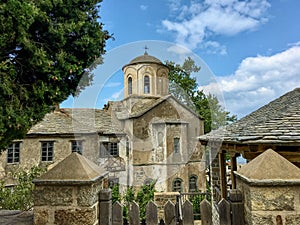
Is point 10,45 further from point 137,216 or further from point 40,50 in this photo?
point 137,216

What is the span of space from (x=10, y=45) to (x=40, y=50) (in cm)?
56

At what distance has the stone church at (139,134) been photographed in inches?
544

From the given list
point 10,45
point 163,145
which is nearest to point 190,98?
point 163,145

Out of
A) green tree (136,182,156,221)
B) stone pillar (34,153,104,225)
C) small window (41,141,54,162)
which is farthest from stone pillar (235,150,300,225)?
small window (41,141,54,162)

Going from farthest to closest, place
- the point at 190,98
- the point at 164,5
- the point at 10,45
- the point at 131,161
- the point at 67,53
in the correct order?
the point at 190,98 < the point at 131,161 < the point at 164,5 < the point at 67,53 < the point at 10,45

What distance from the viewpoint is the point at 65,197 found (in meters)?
1.64

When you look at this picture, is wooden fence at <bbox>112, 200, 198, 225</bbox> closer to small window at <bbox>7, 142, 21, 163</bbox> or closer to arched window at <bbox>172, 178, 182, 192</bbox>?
small window at <bbox>7, 142, 21, 163</bbox>

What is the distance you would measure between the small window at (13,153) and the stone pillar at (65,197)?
1261 centimetres

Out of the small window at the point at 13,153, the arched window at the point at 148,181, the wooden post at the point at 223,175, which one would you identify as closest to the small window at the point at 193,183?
the arched window at the point at 148,181

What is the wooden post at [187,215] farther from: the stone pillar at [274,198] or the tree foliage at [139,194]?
the tree foliage at [139,194]

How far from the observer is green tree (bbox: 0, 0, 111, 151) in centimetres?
412

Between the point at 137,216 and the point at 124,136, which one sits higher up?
the point at 124,136

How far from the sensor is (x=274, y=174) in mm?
1538

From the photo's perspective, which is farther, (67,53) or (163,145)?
(163,145)
